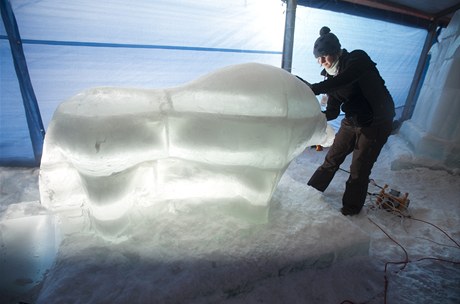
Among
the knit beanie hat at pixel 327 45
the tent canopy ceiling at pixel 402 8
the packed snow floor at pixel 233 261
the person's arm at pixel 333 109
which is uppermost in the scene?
the tent canopy ceiling at pixel 402 8

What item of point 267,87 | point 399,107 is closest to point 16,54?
point 267,87

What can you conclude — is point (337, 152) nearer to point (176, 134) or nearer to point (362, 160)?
point (362, 160)

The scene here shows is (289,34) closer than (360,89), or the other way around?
(360,89)

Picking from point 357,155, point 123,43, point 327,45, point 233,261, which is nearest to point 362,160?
point 357,155

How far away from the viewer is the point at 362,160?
2.21 m

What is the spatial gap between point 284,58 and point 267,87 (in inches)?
105

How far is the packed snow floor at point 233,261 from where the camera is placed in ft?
3.90

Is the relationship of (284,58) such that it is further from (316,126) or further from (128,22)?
(316,126)

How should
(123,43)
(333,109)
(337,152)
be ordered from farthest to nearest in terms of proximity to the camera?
(123,43)
(337,152)
(333,109)

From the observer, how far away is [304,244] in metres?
1.44

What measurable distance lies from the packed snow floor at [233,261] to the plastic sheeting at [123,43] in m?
1.54

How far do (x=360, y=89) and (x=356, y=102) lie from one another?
0.11m

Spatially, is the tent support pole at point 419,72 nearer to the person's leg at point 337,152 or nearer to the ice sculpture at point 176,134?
the person's leg at point 337,152

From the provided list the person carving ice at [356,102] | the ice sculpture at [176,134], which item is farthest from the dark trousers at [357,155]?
the ice sculpture at [176,134]
